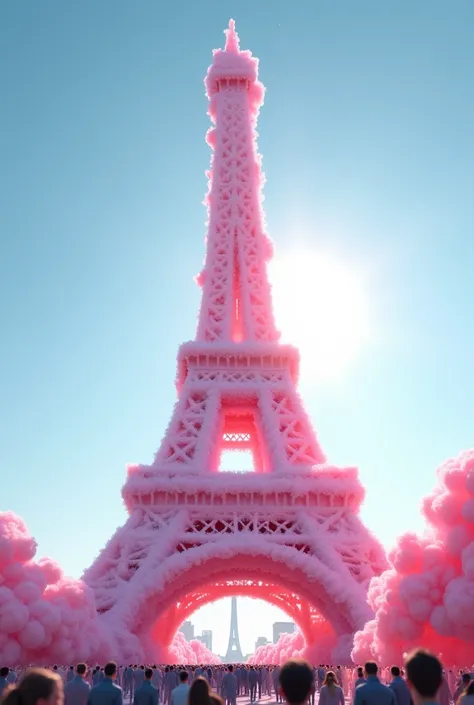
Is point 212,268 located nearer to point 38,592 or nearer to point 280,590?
point 280,590

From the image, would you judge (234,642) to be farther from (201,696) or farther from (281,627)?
(201,696)

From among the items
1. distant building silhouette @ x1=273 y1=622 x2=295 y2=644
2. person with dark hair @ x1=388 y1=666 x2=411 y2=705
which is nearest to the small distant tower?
distant building silhouette @ x1=273 y1=622 x2=295 y2=644

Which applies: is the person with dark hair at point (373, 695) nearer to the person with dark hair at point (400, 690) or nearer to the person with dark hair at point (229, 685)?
the person with dark hair at point (400, 690)

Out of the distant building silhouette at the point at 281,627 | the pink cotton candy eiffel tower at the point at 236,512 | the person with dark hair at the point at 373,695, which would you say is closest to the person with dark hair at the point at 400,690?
the person with dark hair at the point at 373,695

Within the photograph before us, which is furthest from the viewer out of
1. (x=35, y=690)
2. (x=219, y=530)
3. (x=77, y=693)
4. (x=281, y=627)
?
(x=281, y=627)

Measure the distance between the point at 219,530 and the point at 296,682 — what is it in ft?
82.8

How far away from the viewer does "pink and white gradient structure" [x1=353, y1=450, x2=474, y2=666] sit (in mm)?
17391

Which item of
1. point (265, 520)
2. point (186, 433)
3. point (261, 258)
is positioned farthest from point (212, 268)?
point (265, 520)

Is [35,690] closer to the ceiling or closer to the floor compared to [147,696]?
closer to the floor

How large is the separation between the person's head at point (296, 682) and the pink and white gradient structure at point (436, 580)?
1455 cm

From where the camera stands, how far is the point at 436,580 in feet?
59.3

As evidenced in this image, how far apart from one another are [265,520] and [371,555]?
165 inches

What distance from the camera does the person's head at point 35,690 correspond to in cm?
328

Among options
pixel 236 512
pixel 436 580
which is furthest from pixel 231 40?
pixel 436 580
